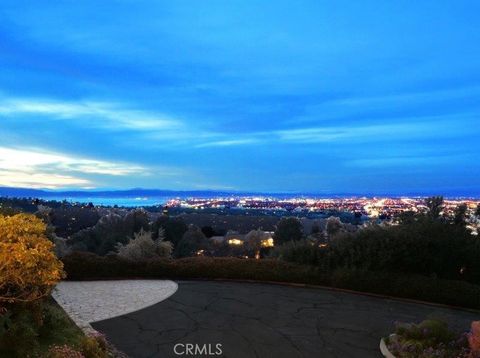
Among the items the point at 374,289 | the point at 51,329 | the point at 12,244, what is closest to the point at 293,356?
the point at 51,329

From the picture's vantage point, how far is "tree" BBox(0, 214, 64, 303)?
18.3ft

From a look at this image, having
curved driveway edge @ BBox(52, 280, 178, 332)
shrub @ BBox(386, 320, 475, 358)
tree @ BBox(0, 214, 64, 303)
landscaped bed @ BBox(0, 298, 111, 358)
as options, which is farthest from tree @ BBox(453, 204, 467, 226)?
tree @ BBox(0, 214, 64, 303)

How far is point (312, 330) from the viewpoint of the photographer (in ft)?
28.1

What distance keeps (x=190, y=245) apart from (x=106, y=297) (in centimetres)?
2071

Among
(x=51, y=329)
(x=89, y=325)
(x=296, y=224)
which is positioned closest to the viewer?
(x=51, y=329)

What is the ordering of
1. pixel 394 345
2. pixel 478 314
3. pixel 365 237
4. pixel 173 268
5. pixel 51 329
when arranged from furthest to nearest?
pixel 173 268
pixel 365 237
pixel 478 314
pixel 394 345
pixel 51 329

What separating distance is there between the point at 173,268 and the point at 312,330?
6.61 metres

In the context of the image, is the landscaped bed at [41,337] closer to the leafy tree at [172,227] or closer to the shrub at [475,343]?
the shrub at [475,343]

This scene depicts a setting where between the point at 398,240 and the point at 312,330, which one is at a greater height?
the point at 398,240

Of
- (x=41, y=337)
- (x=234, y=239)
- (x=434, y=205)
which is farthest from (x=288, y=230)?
(x=41, y=337)

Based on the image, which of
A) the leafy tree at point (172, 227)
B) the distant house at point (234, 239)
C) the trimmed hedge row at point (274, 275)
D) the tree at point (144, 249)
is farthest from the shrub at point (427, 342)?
the distant house at point (234, 239)

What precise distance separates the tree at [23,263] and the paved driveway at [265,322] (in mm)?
1815

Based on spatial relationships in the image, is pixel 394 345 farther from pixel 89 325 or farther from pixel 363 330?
pixel 89 325

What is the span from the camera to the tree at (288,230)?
36000mm
